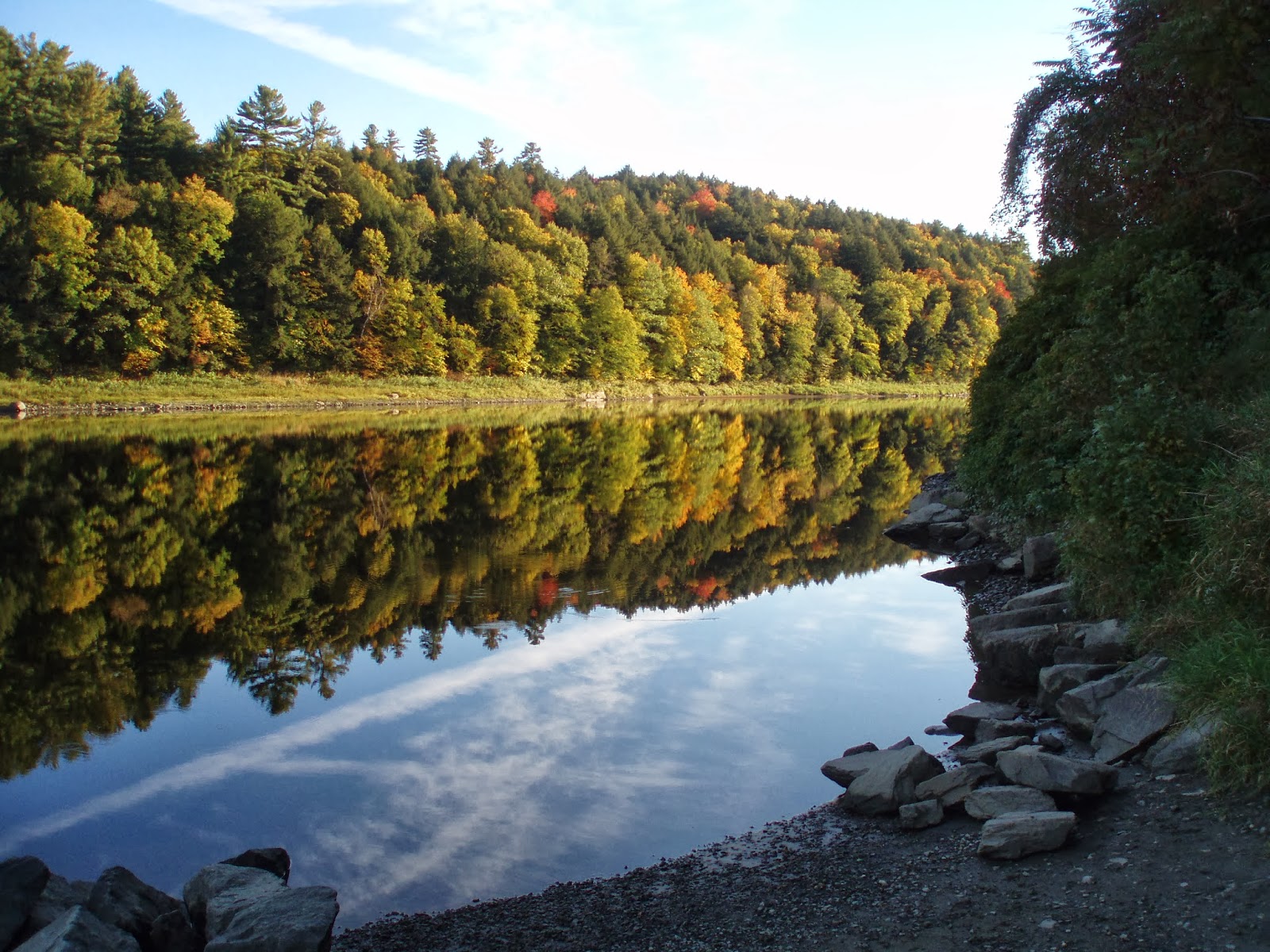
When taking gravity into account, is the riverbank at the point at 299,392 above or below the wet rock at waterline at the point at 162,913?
above

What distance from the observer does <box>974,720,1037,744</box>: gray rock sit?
8164 mm

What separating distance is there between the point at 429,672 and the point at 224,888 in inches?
208

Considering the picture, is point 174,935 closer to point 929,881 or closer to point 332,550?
point 929,881

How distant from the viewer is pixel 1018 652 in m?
9.95

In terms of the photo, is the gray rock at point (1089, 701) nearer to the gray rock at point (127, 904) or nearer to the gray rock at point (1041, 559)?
the gray rock at point (1041, 559)

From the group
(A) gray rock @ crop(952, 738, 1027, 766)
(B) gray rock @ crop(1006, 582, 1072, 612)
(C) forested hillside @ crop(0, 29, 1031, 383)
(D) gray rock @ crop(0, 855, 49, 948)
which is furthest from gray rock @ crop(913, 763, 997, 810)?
(C) forested hillside @ crop(0, 29, 1031, 383)

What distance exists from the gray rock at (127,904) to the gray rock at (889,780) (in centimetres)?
445

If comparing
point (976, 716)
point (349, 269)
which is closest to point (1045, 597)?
point (976, 716)

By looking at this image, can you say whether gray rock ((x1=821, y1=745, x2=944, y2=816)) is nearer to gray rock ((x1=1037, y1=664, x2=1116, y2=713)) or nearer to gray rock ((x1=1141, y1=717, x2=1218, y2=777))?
gray rock ((x1=1141, y1=717, x2=1218, y2=777))

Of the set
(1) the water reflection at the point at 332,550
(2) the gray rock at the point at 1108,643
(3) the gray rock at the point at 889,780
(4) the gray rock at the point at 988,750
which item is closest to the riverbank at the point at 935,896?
(3) the gray rock at the point at 889,780

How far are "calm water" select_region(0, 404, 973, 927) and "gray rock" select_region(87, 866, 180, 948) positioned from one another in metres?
0.94

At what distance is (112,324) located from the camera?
176 feet

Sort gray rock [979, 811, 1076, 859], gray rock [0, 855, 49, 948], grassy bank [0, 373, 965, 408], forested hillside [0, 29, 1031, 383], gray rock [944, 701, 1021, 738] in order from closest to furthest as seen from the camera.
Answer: gray rock [0, 855, 49, 948], gray rock [979, 811, 1076, 859], gray rock [944, 701, 1021, 738], grassy bank [0, 373, 965, 408], forested hillside [0, 29, 1031, 383]

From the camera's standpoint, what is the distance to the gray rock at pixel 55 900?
195 inches
